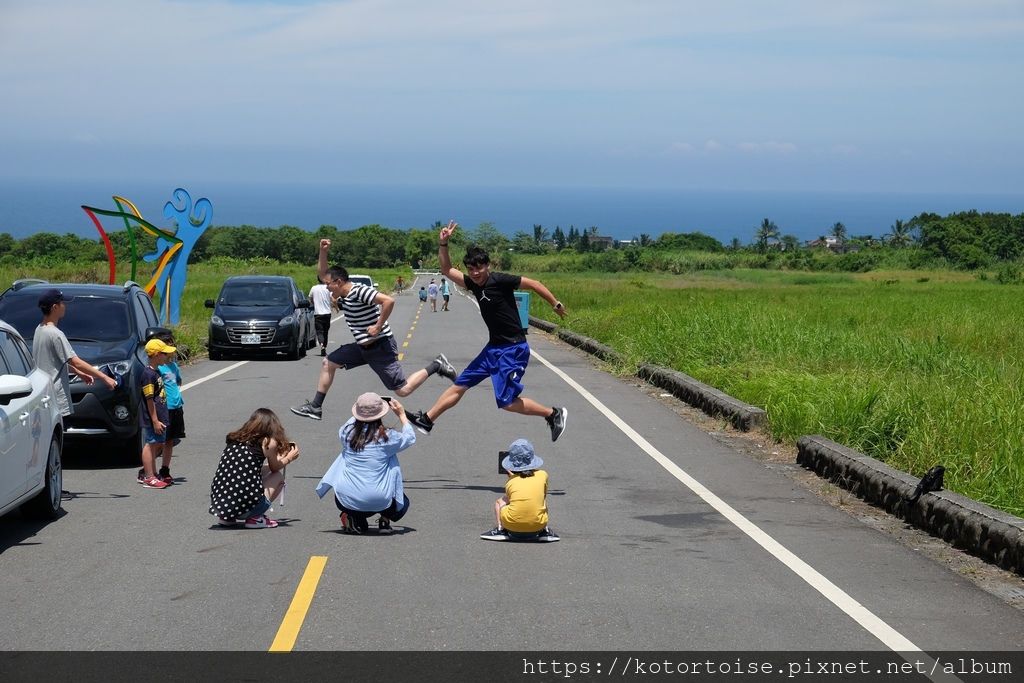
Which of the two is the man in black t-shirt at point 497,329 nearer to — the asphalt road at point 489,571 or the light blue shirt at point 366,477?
the asphalt road at point 489,571

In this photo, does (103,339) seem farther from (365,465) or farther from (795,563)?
(795,563)

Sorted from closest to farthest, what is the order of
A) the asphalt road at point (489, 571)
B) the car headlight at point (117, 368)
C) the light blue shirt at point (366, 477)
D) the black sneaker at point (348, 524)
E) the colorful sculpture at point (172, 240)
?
1. the asphalt road at point (489, 571)
2. the light blue shirt at point (366, 477)
3. the black sneaker at point (348, 524)
4. the car headlight at point (117, 368)
5. the colorful sculpture at point (172, 240)

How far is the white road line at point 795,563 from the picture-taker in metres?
6.26

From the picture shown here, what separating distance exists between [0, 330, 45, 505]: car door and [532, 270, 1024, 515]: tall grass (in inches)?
274

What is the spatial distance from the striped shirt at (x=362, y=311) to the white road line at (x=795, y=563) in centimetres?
311

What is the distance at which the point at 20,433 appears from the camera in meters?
8.17

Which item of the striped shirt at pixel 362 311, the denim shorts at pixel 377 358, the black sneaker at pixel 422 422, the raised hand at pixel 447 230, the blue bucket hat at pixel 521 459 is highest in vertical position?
the raised hand at pixel 447 230

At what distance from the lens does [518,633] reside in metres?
6.13

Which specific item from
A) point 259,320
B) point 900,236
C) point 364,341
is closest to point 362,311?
point 364,341

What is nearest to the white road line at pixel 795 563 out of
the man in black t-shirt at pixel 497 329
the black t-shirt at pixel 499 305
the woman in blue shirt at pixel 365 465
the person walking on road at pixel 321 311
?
the man in black t-shirt at pixel 497 329

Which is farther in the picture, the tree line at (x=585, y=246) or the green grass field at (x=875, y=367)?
the tree line at (x=585, y=246)

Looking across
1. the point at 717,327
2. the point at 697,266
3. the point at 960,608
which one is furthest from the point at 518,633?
the point at 697,266

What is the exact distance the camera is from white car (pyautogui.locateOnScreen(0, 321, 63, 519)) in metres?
7.75

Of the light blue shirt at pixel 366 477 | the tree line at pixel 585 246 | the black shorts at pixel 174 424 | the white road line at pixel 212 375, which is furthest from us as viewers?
the tree line at pixel 585 246
